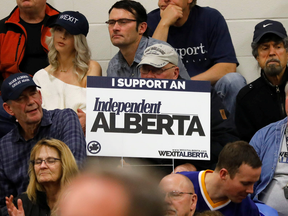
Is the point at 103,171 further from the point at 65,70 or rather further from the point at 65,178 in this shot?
the point at 65,70

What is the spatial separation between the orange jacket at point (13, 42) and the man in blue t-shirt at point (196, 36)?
87 centimetres

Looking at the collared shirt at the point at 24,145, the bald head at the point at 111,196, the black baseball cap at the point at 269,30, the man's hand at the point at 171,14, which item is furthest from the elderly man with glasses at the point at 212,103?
the bald head at the point at 111,196

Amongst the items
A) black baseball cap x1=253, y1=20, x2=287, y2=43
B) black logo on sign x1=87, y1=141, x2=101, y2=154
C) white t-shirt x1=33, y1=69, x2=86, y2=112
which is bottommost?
black logo on sign x1=87, y1=141, x2=101, y2=154

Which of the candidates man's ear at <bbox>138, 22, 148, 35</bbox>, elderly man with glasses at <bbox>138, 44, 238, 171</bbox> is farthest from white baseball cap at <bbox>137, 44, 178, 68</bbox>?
man's ear at <bbox>138, 22, 148, 35</bbox>

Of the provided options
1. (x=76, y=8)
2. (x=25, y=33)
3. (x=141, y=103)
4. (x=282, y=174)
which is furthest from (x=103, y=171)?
(x=76, y=8)

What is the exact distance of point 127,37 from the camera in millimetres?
3121

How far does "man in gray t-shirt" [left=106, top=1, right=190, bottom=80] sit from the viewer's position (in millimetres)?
3125

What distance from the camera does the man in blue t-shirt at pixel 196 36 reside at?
358 centimetres

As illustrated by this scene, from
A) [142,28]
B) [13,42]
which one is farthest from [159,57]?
[13,42]

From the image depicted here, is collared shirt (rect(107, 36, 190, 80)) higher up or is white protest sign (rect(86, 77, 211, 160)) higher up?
collared shirt (rect(107, 36, 190, 80))

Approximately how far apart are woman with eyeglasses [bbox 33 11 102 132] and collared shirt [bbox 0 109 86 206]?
18.3 inches

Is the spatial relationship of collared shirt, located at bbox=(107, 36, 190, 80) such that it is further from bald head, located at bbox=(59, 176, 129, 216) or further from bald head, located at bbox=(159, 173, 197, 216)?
bald head, located at bbox=(59, 176, 129, 216)

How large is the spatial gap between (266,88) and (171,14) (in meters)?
0.95

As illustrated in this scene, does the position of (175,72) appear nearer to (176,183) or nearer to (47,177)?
(176,183)
